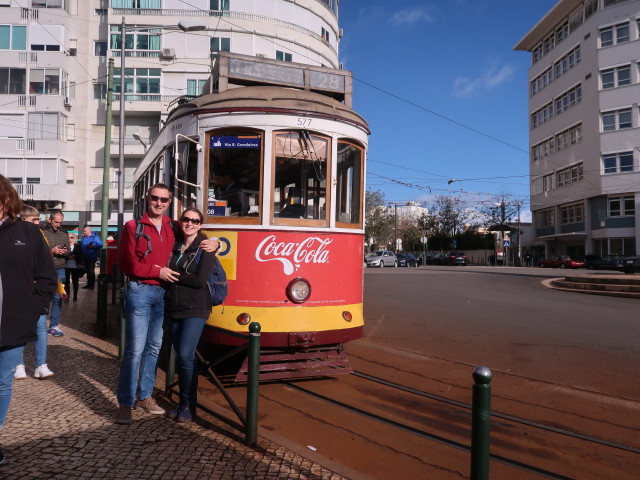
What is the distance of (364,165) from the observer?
662 centimetres

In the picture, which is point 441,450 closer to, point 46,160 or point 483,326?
point 483,326

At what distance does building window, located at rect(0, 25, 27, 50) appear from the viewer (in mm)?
38844

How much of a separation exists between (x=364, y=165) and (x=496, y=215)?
187 feet

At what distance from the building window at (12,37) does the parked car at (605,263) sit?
4482 cm

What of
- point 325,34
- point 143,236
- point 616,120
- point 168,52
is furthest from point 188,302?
point 616,120

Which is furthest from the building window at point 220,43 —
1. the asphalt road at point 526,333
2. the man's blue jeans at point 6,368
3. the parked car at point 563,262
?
the man's blue jeans at point 6,368

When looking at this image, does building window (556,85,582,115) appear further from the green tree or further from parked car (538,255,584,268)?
the green tree

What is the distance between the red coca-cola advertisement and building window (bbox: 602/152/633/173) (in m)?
44.3

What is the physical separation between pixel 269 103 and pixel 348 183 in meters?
1.30

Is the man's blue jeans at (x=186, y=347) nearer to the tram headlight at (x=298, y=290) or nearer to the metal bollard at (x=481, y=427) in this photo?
the tram headlight at (x=298, y=290)

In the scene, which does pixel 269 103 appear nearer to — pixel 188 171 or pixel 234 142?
pixel 234 142

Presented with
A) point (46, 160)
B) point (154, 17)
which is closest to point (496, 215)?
point (154, 17)

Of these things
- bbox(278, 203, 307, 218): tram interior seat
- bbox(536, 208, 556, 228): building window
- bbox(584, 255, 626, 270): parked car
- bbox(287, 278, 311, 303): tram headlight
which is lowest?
bbox(584, 255, 626, 270): parked car

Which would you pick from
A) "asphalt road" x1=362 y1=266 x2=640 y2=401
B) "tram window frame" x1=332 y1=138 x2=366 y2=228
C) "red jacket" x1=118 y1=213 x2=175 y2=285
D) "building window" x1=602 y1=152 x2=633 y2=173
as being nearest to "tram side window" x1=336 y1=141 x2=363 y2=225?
"tram window frame" x1=332 y1=138 x2=366 y2=228
